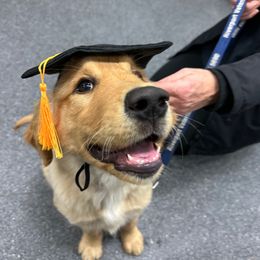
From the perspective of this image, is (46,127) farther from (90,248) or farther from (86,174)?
(90,248)

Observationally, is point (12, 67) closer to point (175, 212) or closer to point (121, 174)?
point (175, 212)

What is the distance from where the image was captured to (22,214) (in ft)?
5.39

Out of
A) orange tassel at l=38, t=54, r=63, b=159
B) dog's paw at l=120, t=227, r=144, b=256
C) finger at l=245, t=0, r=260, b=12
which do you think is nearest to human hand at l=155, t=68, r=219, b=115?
orange tassel at l=38, t=54, r=63, b=159

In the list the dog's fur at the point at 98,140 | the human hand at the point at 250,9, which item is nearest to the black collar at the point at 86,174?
the dog's fur at the point at 98,140

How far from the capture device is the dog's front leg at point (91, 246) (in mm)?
1509

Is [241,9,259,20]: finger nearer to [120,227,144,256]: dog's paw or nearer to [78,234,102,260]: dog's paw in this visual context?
[120,227,144,256]: dog's paw

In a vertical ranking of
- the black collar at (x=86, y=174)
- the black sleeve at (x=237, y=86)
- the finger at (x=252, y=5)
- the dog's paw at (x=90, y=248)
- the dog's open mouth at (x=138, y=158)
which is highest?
the finger at (x=252, y=5)

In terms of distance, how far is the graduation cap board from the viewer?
1002 mm

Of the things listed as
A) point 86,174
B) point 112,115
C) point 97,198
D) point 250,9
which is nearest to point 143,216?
point 97,198

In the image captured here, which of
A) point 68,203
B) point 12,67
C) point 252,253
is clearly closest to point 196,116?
point 252,253

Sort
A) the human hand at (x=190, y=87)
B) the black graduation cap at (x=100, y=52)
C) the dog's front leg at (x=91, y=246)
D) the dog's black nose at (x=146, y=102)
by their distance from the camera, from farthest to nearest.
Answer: the dog's front leg at (x=91, y=246)
the human hand at (x=190, y=87)
the black graduation cap at (x=100, y=52)
the dog's black nose at (x=146, y=102)

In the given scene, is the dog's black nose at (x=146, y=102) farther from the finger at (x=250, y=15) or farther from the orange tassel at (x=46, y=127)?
the finger at (x=250, y=15)

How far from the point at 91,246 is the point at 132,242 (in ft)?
0.56

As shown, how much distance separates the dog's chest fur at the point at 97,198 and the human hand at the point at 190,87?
0.34m
